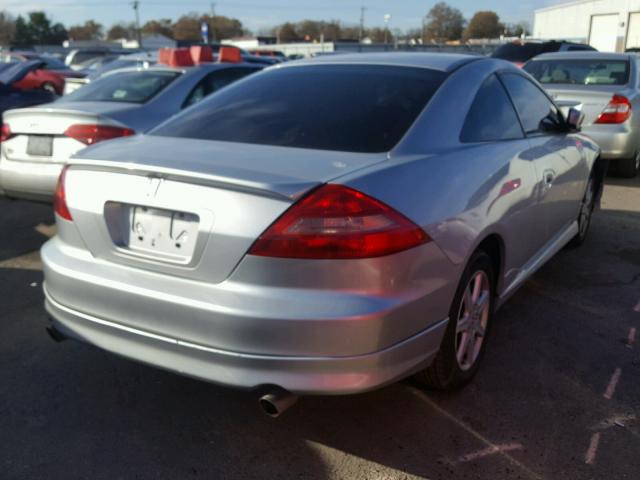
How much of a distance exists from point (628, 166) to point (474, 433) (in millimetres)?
6663

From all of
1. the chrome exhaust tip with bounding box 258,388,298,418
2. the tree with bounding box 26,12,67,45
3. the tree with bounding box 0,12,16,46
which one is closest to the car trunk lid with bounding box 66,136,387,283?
the chrome exhaust tip with bounding box 258,388,298,418

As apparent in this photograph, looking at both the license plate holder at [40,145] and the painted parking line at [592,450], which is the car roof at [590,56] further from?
the painted parking line at [592,450]

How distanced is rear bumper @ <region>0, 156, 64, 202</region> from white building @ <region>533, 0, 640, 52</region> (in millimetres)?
36495

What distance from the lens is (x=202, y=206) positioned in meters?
2.31

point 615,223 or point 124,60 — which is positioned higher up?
point 124,60

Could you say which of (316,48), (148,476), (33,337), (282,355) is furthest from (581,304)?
(316,48)

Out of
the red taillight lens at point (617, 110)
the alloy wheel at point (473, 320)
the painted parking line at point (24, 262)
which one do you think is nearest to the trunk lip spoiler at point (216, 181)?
the alloy wheel at point (473, 320)

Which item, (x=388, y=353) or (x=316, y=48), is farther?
(x=316, y=48)

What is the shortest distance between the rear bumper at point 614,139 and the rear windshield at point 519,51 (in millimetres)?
7482

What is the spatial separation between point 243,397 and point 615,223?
460cm

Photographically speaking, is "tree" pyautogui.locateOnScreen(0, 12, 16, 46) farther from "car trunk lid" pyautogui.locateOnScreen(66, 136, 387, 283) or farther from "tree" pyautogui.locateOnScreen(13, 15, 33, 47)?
"car trunk lid" pyautogui.locateOnScreen(66, 136, 387, 283)

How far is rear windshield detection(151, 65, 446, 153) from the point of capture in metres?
2.82

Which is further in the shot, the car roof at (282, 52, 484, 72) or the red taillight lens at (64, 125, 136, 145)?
the red taillight lens at (64, 125, 136, 145)

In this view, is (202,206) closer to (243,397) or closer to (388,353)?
(388,353)
